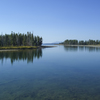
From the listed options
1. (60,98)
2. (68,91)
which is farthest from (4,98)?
(68,91)

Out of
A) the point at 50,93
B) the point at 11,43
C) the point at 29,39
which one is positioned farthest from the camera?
the point at 29,39

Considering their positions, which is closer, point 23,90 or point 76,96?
point 76,96

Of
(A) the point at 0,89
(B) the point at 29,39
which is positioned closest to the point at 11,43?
(B) the point at 29,39

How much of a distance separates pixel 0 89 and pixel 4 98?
2.37 m

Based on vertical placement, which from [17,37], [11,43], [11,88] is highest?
[17,37]

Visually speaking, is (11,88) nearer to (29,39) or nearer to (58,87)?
(58,87)

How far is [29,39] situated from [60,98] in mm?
119476

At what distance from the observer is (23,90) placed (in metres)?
11.4

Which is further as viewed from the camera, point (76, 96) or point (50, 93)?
point (50, 93)

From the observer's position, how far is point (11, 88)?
11969 mm

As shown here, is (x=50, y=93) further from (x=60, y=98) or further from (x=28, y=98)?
(x=28, y=98)

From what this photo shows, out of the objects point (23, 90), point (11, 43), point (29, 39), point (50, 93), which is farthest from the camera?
point (29, 39)

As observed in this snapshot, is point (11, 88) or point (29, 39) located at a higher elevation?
point (29, 39)

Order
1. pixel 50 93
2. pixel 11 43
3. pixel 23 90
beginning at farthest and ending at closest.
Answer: pixel 11 43 → pixel 23 90 → pixel 50 93
